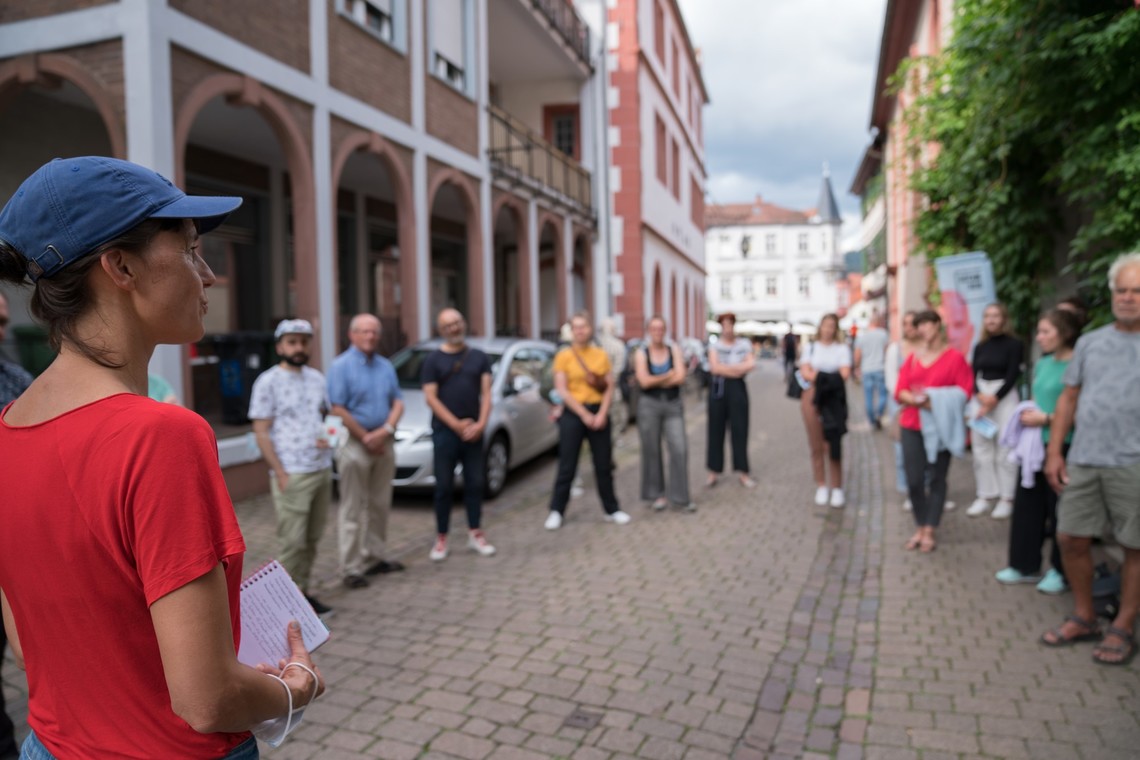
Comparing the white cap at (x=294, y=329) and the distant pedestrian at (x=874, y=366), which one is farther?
the distant pedestrian at (x=874, y=366)

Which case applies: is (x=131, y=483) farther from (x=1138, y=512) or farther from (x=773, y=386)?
(x=773, y=386)

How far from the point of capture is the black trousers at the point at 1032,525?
17.8ft

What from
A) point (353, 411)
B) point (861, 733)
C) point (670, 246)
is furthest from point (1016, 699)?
point (670, 246)

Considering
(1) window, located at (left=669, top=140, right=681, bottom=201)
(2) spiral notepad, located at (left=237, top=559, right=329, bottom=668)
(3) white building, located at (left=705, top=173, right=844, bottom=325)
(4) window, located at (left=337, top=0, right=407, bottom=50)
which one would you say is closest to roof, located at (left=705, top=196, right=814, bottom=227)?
(3) white building, located at (left=705, top=173, right=844, bottom=325)

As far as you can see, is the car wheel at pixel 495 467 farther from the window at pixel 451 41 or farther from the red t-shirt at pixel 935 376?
the window at pixel 451 41

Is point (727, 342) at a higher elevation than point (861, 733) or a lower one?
higher

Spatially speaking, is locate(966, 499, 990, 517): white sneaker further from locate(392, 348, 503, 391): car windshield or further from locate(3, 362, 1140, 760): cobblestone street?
locate(392, 348, 503, 391): car windshield

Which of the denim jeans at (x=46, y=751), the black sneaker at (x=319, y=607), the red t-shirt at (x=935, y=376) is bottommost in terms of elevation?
the black sneaker at (x=319, y=607)

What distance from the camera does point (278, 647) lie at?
5.15 feet

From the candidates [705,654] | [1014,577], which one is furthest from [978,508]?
[705,654]

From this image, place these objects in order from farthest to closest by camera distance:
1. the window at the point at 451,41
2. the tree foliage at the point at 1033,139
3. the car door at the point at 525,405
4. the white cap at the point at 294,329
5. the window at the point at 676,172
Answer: the window at the point at 676,172, the window at the point at 451,41, the car door at the point at 525,405, the tree foliage at the point at 1033,139, the white cap at the point at 294,329

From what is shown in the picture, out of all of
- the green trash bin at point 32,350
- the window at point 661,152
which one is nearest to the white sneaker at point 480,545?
the green trash bin at point 32,350

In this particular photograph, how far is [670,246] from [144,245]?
97.9 ft

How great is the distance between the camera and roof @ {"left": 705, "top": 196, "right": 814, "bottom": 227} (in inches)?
3147
